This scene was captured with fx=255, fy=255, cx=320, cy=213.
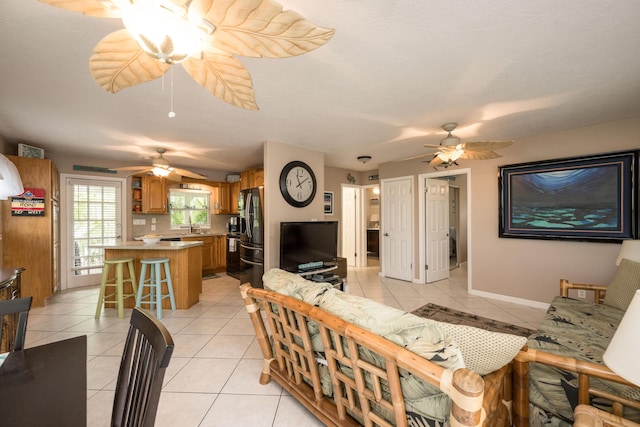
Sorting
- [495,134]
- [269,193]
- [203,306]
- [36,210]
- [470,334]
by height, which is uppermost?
[495,134]

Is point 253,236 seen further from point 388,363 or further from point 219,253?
point 388,363

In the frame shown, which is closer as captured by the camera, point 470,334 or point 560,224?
point 470,334

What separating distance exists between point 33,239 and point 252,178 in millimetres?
3323

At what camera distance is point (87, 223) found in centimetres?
480

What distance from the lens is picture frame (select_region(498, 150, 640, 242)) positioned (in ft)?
9.77

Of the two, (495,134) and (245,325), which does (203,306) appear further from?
(495,134)

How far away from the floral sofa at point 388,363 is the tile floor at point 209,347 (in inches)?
14.8

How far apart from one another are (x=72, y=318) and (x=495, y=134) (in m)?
5.96

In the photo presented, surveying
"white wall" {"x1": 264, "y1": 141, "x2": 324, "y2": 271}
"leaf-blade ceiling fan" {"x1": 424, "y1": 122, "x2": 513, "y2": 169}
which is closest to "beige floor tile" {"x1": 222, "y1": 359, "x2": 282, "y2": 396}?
"white wall" {"x1": 264, "y1": 141, "x2": 324, "y2": 271}

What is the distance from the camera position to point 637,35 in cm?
159

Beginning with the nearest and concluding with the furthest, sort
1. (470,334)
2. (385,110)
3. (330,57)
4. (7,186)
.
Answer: (470,334) → (7,186) → (330,57) → (385,110)

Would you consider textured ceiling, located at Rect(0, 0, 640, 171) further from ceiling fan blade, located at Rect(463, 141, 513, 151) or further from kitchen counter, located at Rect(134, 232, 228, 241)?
kitchen counter, located at Rect(134, 232, 228, 241)

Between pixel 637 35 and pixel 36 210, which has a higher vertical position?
pixel 637 35

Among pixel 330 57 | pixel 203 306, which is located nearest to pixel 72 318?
pixel 203 306
